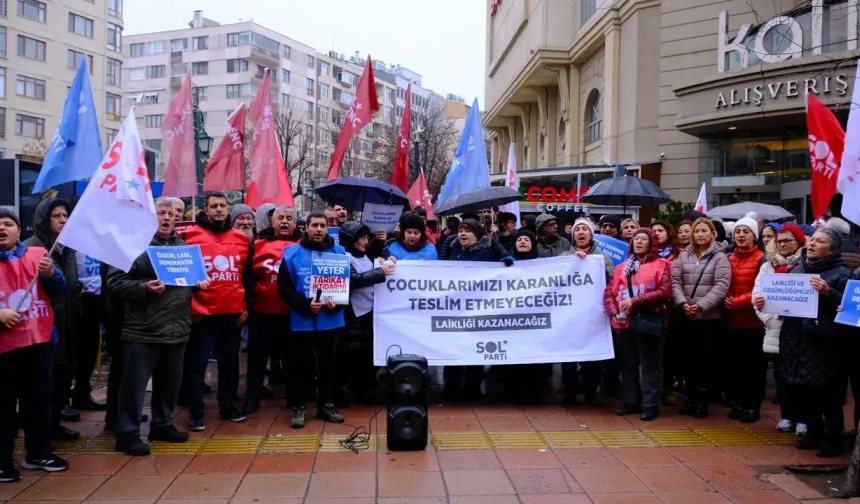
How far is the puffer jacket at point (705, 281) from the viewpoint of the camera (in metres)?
7.19

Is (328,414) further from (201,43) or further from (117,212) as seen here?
(201,43)

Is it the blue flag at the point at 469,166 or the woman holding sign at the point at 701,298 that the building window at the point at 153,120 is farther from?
the woman holding sign at the point at 701,298

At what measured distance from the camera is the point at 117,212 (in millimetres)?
5629

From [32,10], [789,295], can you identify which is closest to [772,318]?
[789,295]

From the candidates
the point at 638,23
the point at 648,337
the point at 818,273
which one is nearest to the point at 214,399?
the point at 648,337

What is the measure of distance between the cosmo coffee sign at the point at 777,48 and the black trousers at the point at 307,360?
13.2m

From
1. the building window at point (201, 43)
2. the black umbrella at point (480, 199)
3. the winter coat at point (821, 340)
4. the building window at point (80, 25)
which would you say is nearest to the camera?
the winter coat at point (821, 340)

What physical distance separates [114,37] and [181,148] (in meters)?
58.3

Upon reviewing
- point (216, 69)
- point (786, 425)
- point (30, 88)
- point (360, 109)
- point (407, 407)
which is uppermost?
point (216, 69)

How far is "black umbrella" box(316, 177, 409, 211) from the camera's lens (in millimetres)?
10742

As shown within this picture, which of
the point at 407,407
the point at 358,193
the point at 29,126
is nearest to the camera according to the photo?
the point at 407,407

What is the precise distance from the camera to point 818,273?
20.2 feet

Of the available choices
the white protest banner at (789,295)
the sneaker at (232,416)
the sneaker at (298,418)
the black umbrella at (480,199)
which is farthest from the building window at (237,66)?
the white protest banner at (789,295)

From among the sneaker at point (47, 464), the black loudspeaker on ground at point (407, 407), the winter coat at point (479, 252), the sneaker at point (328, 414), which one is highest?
the winter coat at point (479, 252)
